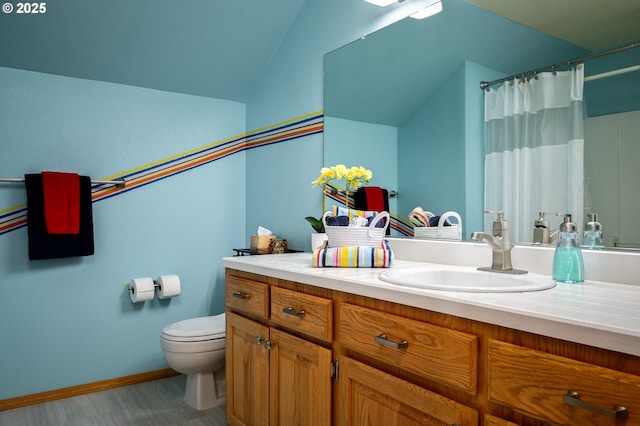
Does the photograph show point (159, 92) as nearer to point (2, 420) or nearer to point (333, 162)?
point (333, 162)

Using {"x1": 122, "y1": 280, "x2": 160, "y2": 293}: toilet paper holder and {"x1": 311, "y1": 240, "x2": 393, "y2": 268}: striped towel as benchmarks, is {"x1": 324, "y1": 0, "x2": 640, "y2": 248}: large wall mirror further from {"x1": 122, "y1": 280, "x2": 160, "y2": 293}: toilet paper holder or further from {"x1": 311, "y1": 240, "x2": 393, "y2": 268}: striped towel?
{"x1": 122, "y1": 280, "x2": 160, "y2": 293}: toilet paper holder

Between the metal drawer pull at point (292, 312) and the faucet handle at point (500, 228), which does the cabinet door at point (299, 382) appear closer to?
the metal drawer pull at point (292, 312)

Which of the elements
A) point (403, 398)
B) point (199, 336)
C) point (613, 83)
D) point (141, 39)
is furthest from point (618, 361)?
point (141, 39)

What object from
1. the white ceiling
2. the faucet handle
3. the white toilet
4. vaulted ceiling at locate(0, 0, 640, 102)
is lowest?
the white toilet

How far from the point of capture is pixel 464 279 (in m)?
1.60

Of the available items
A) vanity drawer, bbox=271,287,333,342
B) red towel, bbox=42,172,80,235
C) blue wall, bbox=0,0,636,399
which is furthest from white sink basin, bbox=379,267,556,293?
red towel, bbox=42,172,80,235

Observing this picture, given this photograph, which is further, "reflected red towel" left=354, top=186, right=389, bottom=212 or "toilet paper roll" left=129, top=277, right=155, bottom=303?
"toilet paper roll" left=129, top=277, right=155, bottom=303

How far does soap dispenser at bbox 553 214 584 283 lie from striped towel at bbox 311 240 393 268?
61cm

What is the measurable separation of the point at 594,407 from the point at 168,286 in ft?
8.53

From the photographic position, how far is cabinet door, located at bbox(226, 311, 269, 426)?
190 cm

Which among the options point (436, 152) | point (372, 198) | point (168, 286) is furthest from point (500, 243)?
point (168, 286)

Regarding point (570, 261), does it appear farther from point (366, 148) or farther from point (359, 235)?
point (366, 148)

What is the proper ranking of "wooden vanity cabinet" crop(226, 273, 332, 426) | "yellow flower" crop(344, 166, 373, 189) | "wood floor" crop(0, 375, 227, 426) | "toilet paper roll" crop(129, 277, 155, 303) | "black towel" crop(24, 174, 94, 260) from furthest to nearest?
"toilet paper roll" crop(129, 277, 155, 303) < "black towel" crop(24, 174, 94, 260) < "wood floor" crop(0, 375, 227, 426) < "yellow flower" crop(344, 166, 373, 189) < "wooden vanity cabinet" crop(226, 273, 332, 426)

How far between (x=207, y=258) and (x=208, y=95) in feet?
3.82
